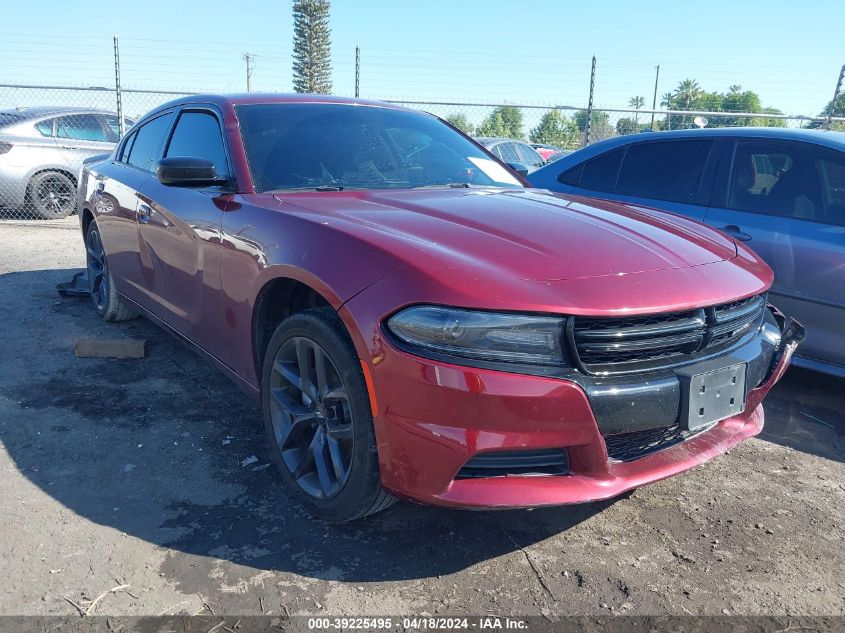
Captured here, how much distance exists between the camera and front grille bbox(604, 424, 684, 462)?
7.30 feet

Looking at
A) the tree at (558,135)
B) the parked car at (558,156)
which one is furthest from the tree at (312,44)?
the parked car at (558,156)

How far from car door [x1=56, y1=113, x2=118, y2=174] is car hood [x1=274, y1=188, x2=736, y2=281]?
8152mm

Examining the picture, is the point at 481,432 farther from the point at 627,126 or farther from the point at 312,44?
the point at 312,44

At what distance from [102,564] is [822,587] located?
2.44 m

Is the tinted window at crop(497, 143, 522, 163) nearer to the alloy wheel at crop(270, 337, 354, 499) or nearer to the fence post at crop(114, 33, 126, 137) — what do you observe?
the fence post at crop(114, 33, 126, 137)

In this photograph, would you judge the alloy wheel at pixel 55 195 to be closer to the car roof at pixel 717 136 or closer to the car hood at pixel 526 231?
the car roof at pixel 717 136

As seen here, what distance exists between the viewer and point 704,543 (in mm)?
2559

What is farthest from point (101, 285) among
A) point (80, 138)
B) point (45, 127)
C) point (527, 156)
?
point (527, 156)

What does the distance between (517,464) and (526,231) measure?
2.82 ft

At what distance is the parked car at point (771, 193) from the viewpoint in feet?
12.2

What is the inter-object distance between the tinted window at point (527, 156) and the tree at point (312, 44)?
3922cm

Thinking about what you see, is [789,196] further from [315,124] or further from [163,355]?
[163,355]

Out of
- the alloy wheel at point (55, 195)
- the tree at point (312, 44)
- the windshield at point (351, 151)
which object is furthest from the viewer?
the tree at point (312, 44)

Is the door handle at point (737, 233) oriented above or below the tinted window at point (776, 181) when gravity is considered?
below
